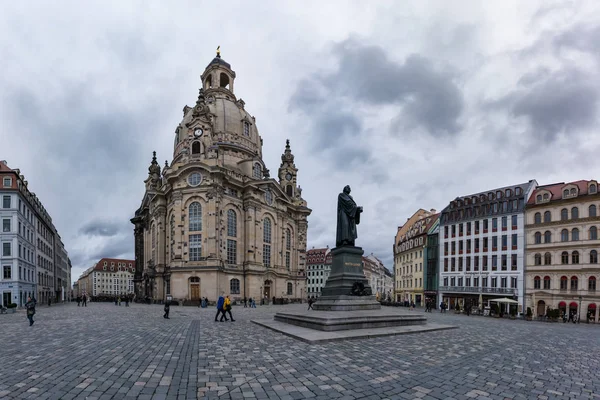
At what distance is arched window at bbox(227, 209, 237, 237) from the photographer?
58.7m

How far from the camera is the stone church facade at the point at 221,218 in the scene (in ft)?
177

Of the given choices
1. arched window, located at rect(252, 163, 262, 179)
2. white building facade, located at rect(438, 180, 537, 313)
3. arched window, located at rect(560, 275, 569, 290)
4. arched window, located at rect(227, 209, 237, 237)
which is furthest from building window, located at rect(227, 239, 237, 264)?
arched window, located at rect(560, 275, 569, 290)

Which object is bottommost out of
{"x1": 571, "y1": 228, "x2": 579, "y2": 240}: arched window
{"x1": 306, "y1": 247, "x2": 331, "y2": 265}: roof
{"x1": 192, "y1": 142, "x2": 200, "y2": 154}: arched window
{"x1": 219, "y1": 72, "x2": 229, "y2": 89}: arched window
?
{"x1": 306, "y1": 247, "x2": 331, "y2": 265}: roof

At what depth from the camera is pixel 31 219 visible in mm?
57312

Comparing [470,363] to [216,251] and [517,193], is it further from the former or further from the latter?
[517,193]

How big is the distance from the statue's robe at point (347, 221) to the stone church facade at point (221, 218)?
1342 inches

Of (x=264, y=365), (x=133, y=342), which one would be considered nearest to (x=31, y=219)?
(x=133, y=342)

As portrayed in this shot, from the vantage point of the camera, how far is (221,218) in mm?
56031

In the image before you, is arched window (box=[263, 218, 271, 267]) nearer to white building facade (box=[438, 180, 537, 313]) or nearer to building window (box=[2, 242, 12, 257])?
white building facade (box=[438, 180, 537, 313])

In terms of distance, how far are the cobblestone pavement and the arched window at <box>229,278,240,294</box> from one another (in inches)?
1637

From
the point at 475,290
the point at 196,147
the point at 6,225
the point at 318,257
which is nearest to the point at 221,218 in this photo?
the point at 196,147

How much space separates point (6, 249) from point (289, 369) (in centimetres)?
5464

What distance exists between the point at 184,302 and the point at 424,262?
142 ft

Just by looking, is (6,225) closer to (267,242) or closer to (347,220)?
(267,242)
